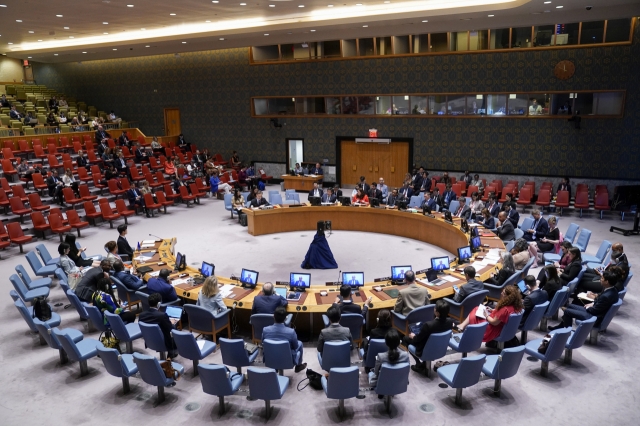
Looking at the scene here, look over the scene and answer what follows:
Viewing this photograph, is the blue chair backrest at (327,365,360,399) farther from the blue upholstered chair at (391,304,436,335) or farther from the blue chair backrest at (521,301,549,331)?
the blue chair backrest at (521,301,549,331)

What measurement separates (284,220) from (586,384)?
9.68 metres

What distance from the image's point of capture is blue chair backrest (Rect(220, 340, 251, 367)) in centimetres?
617

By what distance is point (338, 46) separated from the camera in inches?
795

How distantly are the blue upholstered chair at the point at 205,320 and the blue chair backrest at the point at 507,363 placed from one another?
3.90m

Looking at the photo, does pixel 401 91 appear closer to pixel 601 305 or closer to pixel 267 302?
pixel 601 305

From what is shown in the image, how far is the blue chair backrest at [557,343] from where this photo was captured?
6.25 m

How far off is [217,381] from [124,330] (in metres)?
2.12

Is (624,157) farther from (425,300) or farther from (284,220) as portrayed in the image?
(425,300)

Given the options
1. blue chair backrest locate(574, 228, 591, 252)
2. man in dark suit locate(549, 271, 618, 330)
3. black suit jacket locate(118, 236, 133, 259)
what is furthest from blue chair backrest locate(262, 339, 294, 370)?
blue chair backrest locate(574, 228, 591, 252)

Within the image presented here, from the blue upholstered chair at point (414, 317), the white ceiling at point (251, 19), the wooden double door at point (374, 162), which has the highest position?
the white ceiling at point (251, 19)

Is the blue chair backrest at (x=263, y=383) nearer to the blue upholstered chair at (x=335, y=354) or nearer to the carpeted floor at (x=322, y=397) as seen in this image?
the carpeted floor at (x=322, y=397)

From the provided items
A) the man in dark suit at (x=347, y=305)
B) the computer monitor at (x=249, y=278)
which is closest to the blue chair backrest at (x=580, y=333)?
the man in dark suit at (x=347, y=305)

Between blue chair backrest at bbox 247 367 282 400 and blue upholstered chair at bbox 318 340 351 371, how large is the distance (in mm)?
726

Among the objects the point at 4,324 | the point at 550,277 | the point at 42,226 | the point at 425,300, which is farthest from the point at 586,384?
the point at 42,226
